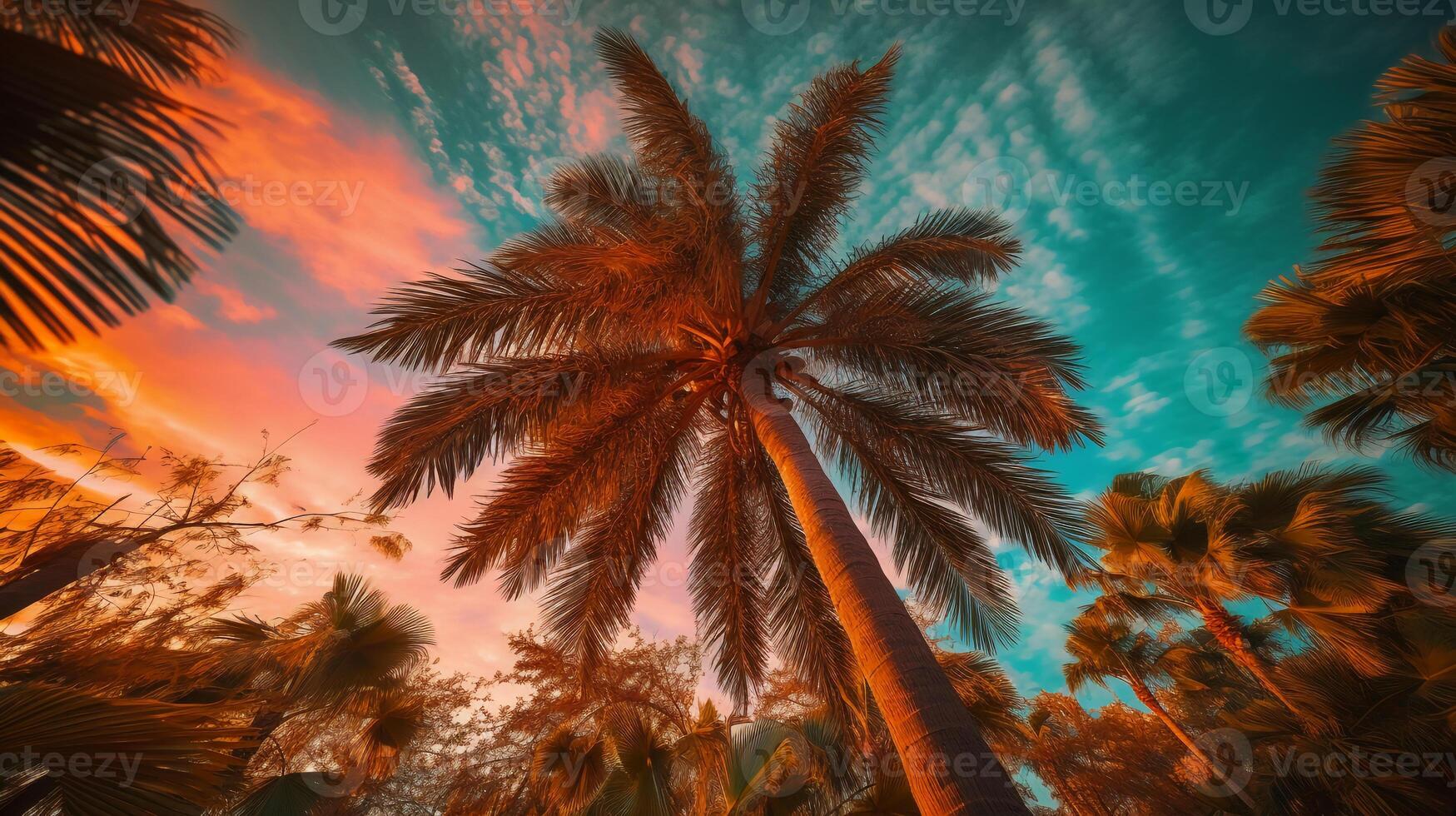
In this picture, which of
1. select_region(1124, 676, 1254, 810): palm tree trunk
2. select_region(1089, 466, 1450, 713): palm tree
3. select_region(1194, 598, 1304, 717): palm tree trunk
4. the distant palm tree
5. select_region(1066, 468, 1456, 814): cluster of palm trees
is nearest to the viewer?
the distant palm tree

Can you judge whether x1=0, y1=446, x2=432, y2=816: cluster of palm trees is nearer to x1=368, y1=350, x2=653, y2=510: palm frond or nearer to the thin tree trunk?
the thin tree trunk

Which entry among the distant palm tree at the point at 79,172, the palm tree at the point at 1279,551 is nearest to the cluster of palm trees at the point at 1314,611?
the palm tree at the point at 1279,551

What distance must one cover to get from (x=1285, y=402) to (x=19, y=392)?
1403 cm

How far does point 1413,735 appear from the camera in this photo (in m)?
5.65

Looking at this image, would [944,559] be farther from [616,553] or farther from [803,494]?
[616,553]

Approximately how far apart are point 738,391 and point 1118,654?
13092 mm

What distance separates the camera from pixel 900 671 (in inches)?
132

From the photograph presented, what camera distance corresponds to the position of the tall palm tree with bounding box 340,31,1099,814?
17.1 ft

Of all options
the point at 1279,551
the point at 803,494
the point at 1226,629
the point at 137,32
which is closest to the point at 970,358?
the point at 803,494

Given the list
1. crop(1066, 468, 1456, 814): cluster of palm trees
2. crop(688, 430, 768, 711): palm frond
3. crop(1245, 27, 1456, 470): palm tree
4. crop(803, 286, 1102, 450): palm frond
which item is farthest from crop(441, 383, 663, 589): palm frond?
crop(1245, 27, 1456, 470): palm tree

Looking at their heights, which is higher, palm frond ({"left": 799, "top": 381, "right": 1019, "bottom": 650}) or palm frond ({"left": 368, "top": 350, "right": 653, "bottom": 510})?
palm frond ({"left": 368, "top": 350, "right": 653, "bottom": 510})

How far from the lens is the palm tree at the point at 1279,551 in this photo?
21.6 ft

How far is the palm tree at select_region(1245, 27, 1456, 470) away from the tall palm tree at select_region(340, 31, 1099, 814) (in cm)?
252

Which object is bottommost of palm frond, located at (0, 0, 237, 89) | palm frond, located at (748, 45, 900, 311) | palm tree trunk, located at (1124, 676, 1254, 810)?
palm tree trunk, located at (1124, 676, 1254, 810)
